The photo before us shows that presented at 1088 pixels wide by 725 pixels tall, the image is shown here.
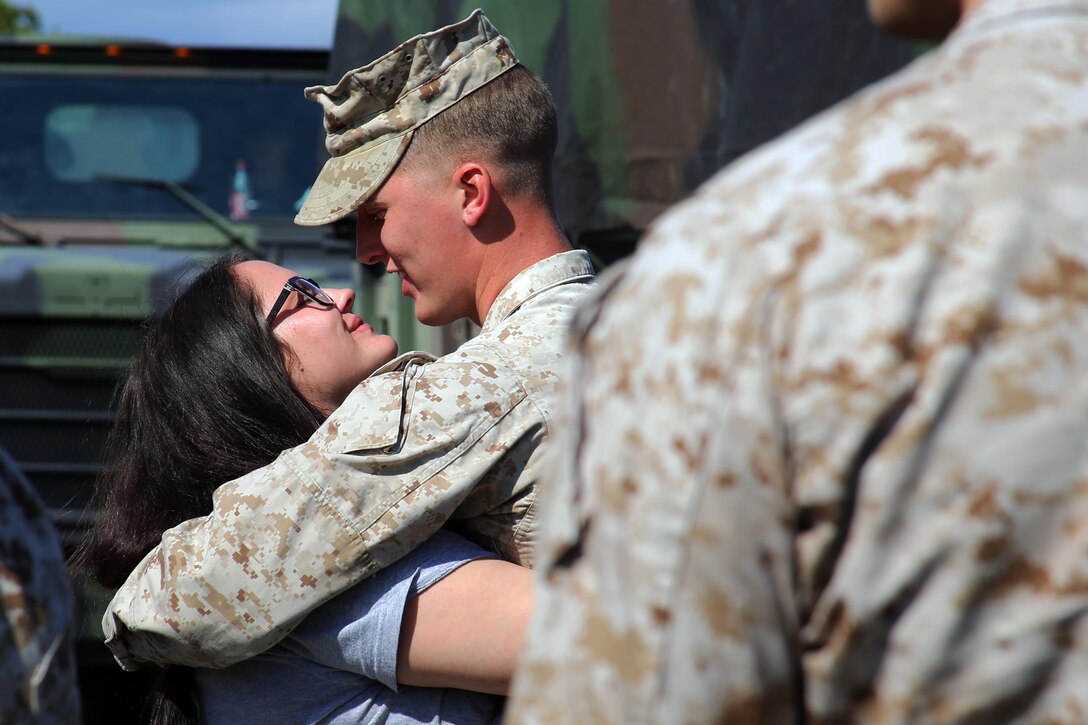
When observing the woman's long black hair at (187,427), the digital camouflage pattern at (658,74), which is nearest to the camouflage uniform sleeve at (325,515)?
the woman's long black hair at (187,427)

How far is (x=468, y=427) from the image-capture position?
4.54ft

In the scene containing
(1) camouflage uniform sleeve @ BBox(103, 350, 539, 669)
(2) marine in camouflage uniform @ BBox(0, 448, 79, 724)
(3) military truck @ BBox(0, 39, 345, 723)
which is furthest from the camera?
(3) military truck @ BBox(0, 39, 345, 723)

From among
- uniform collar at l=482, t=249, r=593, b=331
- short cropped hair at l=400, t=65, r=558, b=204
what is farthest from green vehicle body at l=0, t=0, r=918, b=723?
uniform collar at l=482, t=249, r=593, b=331

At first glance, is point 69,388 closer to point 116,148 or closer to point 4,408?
point 4,408

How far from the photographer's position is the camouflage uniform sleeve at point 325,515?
133 cm

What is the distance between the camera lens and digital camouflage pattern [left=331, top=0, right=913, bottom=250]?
2486 mm

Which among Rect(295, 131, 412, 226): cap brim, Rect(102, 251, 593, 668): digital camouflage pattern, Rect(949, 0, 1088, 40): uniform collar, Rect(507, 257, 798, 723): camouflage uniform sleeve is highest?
Rect(949, 0, 1088, 40): uniform collar

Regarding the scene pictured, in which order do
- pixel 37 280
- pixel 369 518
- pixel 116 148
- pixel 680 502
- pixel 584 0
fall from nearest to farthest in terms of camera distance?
pixel 680 502
pixel 369 518
pixel 584 0
pixel 37 280
pixel 116 148

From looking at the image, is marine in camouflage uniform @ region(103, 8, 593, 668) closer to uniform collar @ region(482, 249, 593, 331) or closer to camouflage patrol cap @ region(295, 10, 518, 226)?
uniform collar @ region(482, 249, 593, 331)

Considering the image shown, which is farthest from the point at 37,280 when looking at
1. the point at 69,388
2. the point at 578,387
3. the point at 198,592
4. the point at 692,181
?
the point at 578,387

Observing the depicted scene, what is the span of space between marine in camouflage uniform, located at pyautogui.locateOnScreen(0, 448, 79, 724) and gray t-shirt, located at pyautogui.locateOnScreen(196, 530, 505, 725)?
421 mm

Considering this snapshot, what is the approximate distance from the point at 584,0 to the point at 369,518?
214 centimetres

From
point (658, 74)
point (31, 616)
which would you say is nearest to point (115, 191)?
point (658, 74)

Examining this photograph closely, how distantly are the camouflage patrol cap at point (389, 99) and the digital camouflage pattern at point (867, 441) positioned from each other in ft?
3.73
